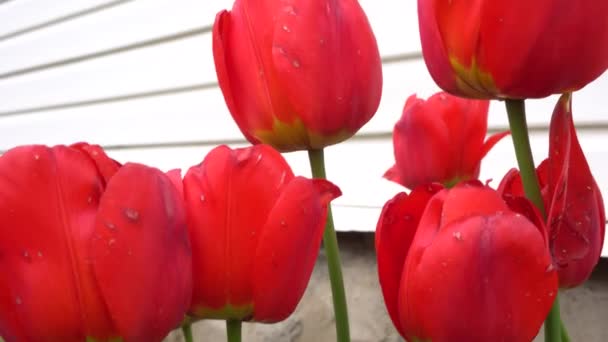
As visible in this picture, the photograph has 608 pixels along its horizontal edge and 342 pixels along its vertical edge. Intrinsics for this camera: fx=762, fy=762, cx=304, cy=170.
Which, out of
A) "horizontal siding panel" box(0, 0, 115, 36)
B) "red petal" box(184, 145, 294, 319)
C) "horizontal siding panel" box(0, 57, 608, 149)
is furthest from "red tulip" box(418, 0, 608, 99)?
"horizontal siding panel" box(0, 0, 115, 36)

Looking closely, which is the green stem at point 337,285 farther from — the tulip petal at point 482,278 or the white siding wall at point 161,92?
the white siding wall at point 161,92

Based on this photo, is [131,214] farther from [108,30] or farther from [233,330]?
[108,30]

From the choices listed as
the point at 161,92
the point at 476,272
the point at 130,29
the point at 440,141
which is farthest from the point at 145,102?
the point at 476,272

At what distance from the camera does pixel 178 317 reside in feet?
1.05

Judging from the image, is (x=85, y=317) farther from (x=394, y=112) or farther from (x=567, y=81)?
(x=394, y=112)

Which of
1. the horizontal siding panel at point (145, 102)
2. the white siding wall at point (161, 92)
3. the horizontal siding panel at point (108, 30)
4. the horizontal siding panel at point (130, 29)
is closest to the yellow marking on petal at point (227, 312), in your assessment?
the white siding wall at point (161, 92)

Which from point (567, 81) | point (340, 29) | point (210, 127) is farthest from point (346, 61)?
point (210, 127)

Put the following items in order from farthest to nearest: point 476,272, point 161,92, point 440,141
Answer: point 161,92 < point 440,141 < point 476,272

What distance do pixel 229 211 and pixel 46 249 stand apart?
0.26 ft

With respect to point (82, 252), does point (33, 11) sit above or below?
below

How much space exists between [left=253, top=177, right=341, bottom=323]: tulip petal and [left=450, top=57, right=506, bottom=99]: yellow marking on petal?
0.28 ft

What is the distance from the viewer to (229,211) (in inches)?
13.5

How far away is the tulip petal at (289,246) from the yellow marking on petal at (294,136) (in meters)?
0.09

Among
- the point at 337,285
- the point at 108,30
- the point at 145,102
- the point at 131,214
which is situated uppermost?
the point at 131,214
